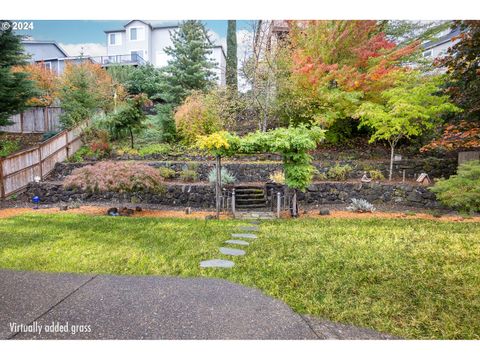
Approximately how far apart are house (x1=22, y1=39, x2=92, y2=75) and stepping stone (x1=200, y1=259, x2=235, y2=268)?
7.42 feet

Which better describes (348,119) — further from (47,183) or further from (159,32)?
(47,183)

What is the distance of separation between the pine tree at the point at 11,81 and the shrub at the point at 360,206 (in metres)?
4.67

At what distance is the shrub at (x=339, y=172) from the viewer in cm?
595

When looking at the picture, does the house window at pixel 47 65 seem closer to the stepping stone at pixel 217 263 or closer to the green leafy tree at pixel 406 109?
the stepping stone at pixel 217 263

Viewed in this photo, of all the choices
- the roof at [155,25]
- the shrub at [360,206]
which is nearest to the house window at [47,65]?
the roof at [155,25]

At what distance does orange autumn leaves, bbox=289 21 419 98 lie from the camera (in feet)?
16.1

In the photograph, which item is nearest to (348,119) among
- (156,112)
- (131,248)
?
(156,112)

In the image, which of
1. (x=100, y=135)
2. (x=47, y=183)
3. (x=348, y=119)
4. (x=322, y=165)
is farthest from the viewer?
(x=348, y=119)

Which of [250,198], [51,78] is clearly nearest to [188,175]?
[250,198]

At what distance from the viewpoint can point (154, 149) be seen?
16.4ft

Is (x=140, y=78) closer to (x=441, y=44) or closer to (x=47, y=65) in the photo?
(x=47, y=65)

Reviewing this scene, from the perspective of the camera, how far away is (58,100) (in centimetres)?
401
